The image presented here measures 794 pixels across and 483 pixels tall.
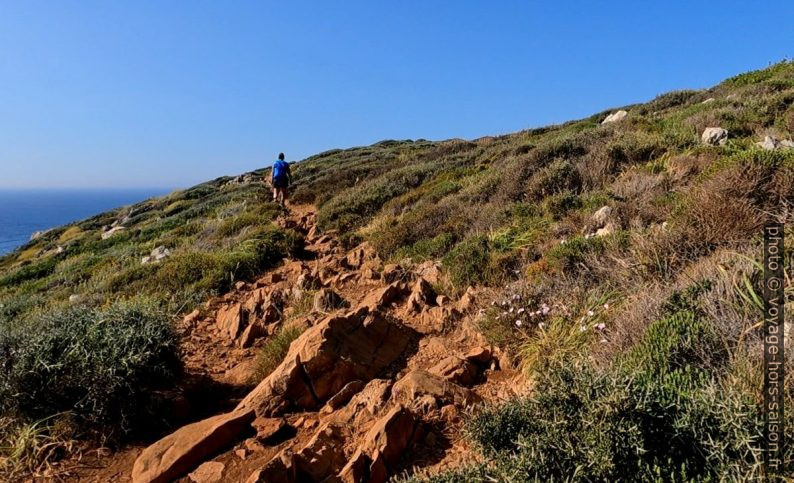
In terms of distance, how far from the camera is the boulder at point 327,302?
673 cm

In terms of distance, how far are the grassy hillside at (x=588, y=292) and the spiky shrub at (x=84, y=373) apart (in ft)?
0.06

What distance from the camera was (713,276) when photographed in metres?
4.05

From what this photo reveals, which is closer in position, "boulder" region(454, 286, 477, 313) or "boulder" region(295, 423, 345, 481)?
"boulder" region(295, 423, 345, 481)

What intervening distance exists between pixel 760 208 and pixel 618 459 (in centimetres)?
429

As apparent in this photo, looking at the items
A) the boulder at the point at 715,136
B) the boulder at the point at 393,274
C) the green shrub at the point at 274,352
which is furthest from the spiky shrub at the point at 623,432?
the boulder at the point at 715,136

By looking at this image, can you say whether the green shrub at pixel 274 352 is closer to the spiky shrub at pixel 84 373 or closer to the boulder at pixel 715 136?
the spiky shrub at pixel 84 373

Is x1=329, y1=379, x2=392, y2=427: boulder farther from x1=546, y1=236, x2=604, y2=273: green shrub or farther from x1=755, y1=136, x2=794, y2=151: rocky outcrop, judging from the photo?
x1=755, y1=136, x2=794, y2=151: rocky outcrop

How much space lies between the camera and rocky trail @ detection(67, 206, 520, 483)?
350cm

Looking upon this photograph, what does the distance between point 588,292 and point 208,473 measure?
13.0 feet

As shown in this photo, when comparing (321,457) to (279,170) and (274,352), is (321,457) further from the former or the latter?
(279,170)

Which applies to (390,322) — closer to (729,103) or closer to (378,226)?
(378,226)

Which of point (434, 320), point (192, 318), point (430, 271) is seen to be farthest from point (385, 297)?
point (192, 318)

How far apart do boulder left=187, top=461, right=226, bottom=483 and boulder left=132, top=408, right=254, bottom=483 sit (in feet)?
0.32

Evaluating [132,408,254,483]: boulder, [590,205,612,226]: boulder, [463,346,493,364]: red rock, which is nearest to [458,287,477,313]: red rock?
[463,346,493,364]: red rock
